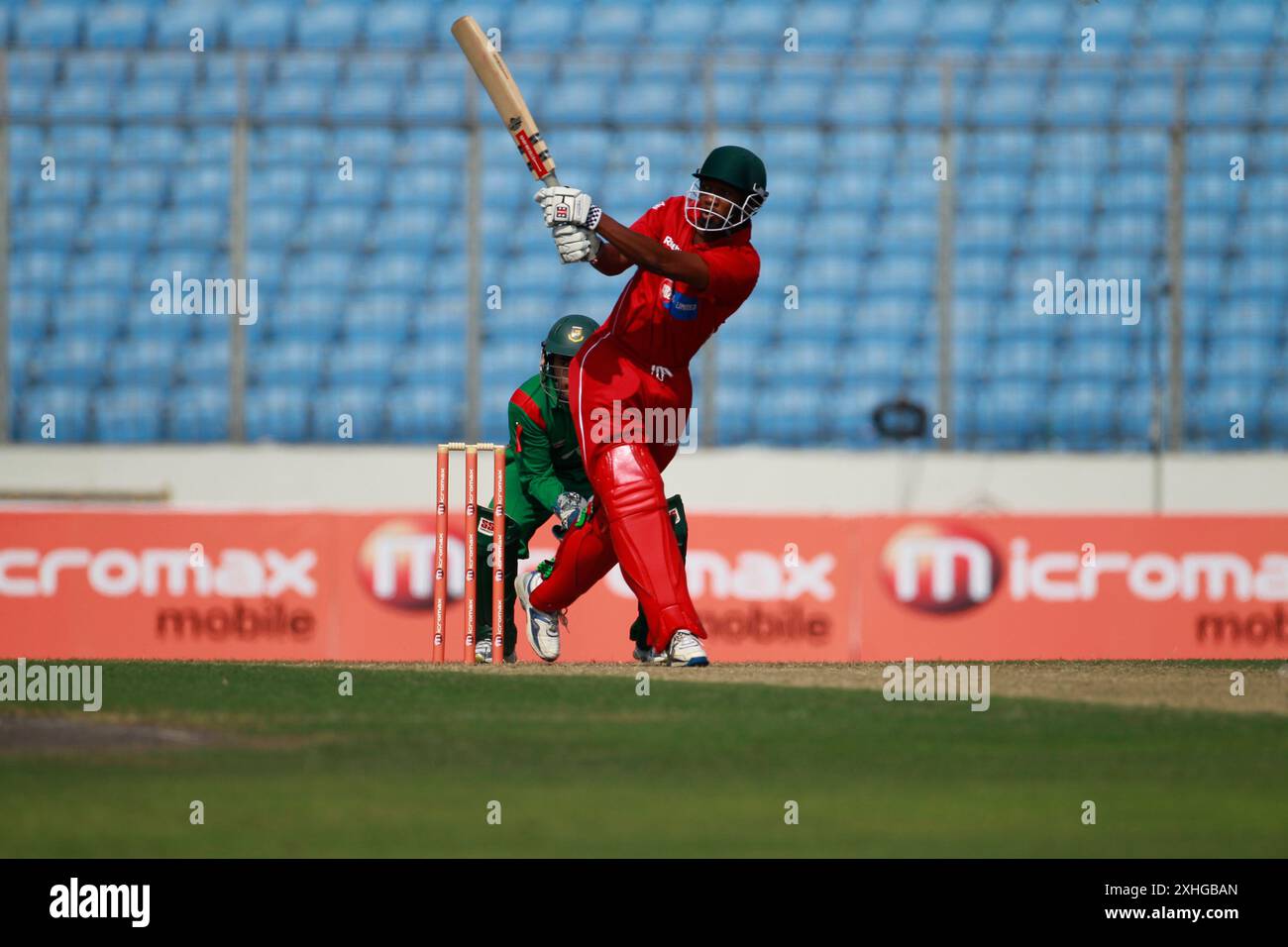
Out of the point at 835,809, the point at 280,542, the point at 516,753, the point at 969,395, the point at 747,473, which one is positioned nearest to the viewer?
the point at 835,809

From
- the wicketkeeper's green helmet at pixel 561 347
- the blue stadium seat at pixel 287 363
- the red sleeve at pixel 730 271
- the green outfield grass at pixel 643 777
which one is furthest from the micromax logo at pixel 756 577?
the green outfield grass at pixel 643 777

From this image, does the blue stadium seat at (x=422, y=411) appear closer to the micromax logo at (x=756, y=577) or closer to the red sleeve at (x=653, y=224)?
the micromax logo at (x=756, y=577)

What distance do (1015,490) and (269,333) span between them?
282 inches

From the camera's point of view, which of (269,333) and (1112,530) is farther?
(269,333)

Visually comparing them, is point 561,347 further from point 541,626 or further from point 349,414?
point 349,414

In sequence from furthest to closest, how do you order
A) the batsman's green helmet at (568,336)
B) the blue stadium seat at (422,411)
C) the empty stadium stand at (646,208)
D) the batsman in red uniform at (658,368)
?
the empty stadium stand at (646,208) < the blue stadium seat at (422,411) < the batsman's green helmet at (568,336) < the batsman in red uniform at (658,368)

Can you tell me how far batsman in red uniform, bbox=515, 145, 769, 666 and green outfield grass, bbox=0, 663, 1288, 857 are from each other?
705 millimetres

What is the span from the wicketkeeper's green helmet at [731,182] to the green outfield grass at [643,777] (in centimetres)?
199

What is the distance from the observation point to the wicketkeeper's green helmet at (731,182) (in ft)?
26.6

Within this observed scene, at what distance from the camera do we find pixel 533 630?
30.6 feet

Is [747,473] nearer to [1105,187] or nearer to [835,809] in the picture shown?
[1105,187]

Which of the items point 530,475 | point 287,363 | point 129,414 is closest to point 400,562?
point 287,363
